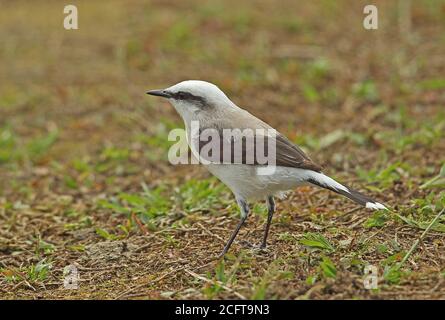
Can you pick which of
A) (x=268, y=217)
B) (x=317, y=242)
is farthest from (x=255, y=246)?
(x=317, y=242)

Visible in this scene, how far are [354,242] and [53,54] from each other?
7.21 meters

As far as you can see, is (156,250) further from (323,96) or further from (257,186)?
(323,96)

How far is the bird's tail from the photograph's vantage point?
16.6 ft

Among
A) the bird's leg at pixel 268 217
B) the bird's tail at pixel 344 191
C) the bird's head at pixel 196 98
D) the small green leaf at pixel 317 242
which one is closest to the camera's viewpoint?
the bird's tail at pixel 344 191

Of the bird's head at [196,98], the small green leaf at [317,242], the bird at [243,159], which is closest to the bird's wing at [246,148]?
the bird at [243,159]

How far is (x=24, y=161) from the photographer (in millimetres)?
8266

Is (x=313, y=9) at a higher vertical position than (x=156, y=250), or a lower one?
higher

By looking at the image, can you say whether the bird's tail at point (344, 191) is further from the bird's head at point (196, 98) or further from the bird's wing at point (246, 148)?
the bird's head at point (196, 98)

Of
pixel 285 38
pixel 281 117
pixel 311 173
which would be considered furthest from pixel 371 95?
pixel 311 173

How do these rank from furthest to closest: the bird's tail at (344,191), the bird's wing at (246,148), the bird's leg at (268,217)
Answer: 1. the bird's leg at (268,217)
2. the bird's wing at (246,148)
3. the bird's tail at (344,191)

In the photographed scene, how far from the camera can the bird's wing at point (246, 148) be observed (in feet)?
17.4

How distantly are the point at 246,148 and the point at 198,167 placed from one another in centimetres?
244

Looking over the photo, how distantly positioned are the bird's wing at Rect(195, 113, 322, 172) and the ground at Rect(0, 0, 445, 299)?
23.8 inches

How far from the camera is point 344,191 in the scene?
5.10 m
